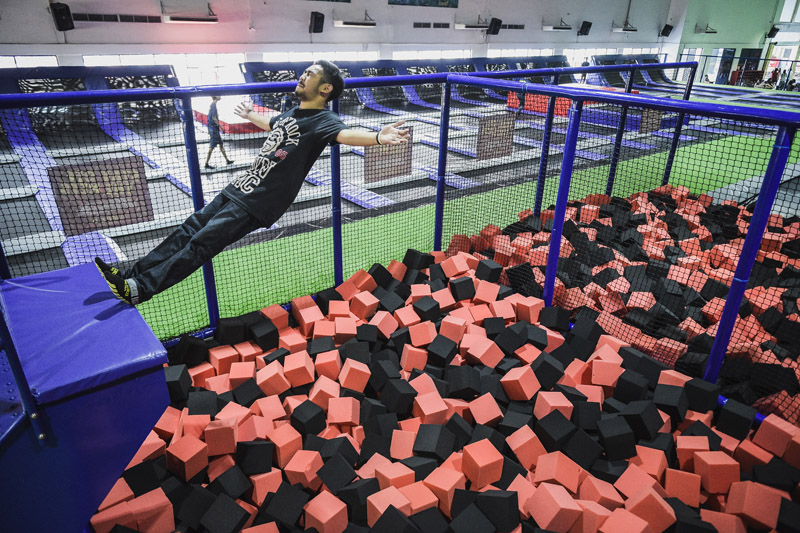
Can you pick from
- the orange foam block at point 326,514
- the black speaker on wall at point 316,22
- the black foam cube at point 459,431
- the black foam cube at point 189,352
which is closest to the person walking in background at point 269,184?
the black foam cube at point 189,352

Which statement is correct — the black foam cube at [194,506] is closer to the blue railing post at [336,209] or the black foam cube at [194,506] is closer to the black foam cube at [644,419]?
the blue railing post at [336,209]

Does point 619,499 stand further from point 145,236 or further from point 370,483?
point 145,236

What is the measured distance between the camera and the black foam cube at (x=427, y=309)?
12.8ft

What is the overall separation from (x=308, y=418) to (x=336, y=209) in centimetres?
184

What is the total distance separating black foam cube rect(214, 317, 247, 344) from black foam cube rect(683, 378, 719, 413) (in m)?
3.07

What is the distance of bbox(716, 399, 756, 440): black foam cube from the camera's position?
116 inches

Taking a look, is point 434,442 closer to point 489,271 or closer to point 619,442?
point 619,442

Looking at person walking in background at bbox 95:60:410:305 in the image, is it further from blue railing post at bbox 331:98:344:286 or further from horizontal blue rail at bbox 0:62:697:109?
blue railing post at bbox 331:98:344:286

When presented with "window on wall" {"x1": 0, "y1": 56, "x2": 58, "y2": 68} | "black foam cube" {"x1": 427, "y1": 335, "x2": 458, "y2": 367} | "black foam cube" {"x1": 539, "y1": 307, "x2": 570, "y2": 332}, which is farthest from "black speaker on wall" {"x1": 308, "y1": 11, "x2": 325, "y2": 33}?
"black foam cube" {"x1": 427, "y1": 335, "x2": 458, "y2": 367}

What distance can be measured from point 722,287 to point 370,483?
3.42 m

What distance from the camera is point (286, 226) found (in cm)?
685

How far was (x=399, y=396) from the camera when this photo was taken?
10.1 feet

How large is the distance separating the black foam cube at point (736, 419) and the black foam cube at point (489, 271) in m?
1.93

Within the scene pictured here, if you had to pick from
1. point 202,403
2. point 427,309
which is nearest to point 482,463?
point 427,309
